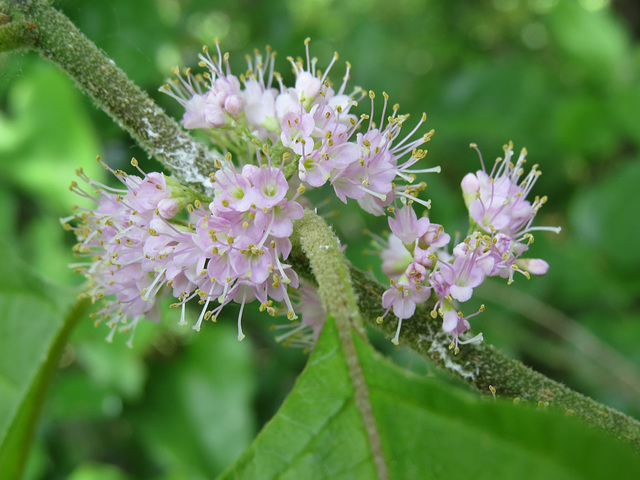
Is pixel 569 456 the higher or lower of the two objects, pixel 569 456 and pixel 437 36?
the lower

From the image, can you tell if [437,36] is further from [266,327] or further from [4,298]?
[4,298]

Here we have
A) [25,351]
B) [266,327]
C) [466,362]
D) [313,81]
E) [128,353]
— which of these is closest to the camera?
[466,362]

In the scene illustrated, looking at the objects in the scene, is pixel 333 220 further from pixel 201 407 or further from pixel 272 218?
pixel 272 218

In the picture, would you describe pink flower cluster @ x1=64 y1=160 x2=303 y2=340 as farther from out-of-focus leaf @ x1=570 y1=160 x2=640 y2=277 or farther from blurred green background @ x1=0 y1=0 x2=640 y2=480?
out-of-focus leaf @ x1=570 y1=160 x2=640 y2=277

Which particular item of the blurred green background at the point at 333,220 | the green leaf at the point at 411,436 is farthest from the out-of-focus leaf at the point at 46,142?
the green leaf at the point at 411,436

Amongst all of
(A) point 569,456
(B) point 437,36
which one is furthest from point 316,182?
(B) point 437,36

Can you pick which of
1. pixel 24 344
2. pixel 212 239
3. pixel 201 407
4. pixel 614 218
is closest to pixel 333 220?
pixel 201 407

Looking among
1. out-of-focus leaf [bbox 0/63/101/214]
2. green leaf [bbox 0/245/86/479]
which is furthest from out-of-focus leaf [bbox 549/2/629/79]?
green leaf [bbox 0/245/86/479]

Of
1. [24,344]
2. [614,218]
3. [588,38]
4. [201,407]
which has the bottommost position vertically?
[24,344]
